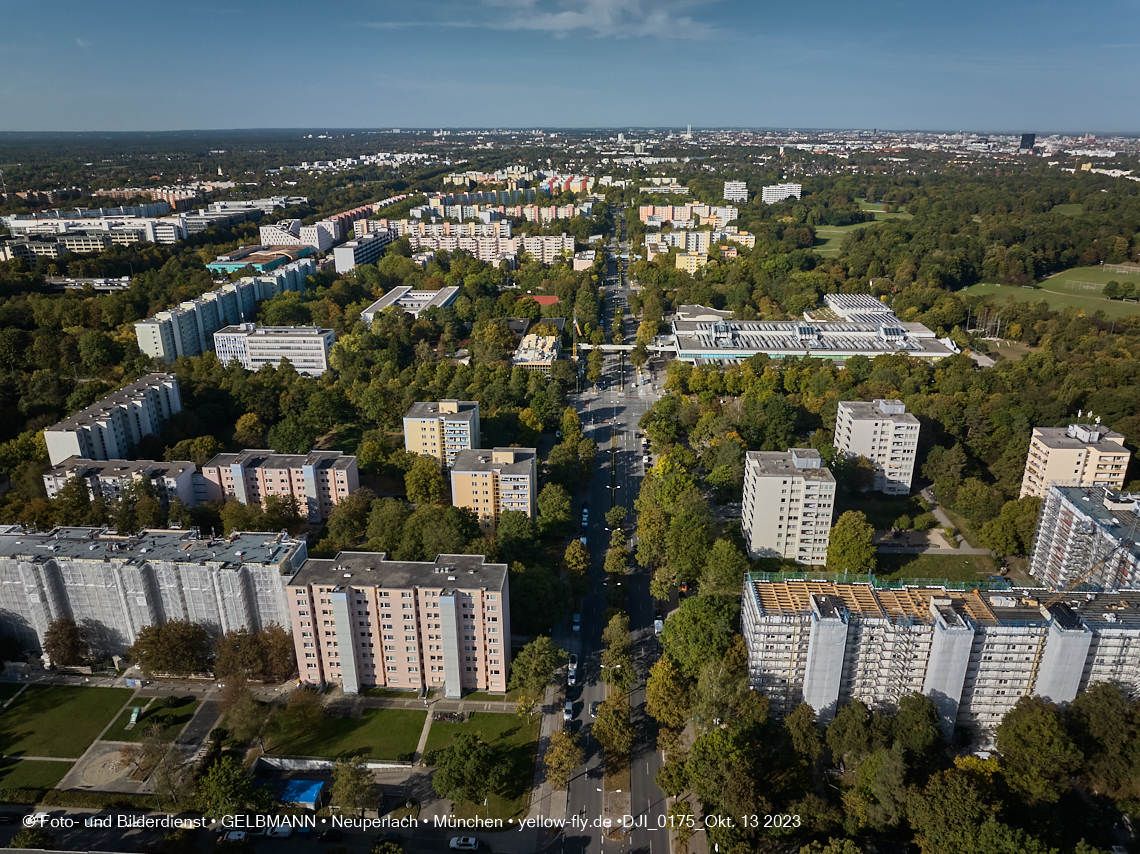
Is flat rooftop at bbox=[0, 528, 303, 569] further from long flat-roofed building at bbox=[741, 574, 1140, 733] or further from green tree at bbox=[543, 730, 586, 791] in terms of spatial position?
long flat-roofed building at bbox=[741, 574, 1140, 733]

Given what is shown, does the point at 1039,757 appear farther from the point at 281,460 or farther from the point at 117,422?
the point at 117,422

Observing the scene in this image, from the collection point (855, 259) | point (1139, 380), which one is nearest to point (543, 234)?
point (855, 259)

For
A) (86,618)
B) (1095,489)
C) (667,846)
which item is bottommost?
(667,846)

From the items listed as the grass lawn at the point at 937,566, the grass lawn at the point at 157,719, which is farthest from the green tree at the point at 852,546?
the grass lawn at the point at 157,719

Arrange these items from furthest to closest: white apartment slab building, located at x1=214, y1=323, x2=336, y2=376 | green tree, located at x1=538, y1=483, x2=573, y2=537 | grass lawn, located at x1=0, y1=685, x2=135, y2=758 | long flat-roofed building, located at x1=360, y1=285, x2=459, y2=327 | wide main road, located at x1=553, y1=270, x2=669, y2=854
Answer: long flat-roofed building, located at x1=360, y1=285, x2=459, y2=327, white apartment slab building, located at x1=214, y1=323, x2=336, y2=376, green tree, located at x1=538, y1=483, x2=573, y2=537, grass lawn, located at x1=0, y1=685, x2=135, y2=758, wide main road, located at x1=553, y1=270, x2=669, y2=854

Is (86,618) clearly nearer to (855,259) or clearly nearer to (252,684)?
(252,684)

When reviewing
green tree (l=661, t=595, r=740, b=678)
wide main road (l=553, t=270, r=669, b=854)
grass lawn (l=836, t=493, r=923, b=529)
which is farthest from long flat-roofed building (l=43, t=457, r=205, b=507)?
grass lawn (l=836, t=493, r=923, b=529)
